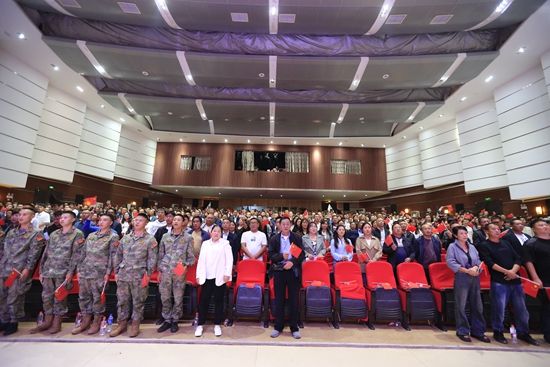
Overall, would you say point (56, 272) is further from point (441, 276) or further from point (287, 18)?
point (287, 18)

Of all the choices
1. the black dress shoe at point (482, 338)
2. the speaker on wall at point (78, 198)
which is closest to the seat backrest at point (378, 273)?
the black dress shoe at point (482, 338)

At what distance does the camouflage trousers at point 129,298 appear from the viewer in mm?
3016

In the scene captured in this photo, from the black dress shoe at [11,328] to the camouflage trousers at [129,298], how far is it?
127cm

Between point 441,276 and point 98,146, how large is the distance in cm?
1516

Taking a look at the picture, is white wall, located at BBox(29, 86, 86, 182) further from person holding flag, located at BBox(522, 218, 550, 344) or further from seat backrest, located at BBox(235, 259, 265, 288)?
person holding flag, located at BBox(522, 218, 550, 344)

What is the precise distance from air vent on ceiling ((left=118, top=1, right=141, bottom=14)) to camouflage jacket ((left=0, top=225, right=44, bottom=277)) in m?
6.78

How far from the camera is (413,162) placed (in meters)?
14.4

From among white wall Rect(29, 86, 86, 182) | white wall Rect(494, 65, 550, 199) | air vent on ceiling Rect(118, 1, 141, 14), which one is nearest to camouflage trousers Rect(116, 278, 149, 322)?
air vent on ceiling Rect(118, 1, 141, 14)

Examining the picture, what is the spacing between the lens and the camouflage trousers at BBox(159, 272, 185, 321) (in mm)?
3158

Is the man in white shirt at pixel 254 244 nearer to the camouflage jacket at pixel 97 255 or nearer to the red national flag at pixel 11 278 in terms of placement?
the camouflage jacket at pixel 97 255

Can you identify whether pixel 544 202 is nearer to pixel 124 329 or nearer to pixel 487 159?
pixel 487 159

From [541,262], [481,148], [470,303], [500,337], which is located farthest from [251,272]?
[481,148]

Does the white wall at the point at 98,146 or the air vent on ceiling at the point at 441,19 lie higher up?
the air vent on ceiling at the point at 441,19

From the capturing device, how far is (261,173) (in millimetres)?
15305
